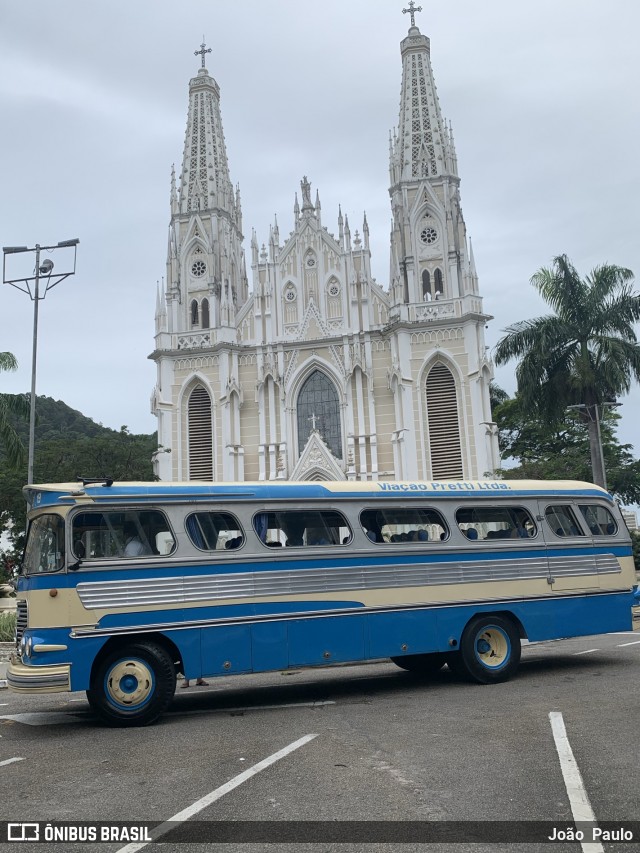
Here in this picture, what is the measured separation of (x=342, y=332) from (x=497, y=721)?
34.4 meters

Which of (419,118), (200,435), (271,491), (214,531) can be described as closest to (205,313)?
(200,435)

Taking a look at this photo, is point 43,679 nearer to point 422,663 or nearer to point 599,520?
point 422,663

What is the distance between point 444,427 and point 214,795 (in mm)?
34671

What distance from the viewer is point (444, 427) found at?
39.4 meters

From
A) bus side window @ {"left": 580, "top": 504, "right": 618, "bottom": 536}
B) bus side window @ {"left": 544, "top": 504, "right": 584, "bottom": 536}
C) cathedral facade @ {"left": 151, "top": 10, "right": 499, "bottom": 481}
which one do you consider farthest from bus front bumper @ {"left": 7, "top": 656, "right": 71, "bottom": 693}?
cathedral facade @ {"left": 151, "top": 10, "right": 499, "bottom": 481}

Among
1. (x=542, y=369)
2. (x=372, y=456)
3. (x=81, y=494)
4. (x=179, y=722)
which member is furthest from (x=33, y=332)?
(x=372, y=456)

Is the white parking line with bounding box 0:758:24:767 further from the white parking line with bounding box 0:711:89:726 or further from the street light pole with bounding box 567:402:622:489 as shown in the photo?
the street light pole with bounding box 567:402:622:489

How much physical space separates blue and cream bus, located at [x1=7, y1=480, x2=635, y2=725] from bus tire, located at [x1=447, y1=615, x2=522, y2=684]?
0.03 m

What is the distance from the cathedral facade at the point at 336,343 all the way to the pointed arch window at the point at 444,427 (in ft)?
0.19

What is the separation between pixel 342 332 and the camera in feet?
136

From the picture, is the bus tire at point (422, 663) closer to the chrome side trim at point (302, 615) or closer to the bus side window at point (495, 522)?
the chrome side trim at point (302, 615)

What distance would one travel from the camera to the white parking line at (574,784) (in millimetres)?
4465

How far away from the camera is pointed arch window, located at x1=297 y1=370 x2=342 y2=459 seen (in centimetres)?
4078

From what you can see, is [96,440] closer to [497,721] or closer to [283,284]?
[283,284]
